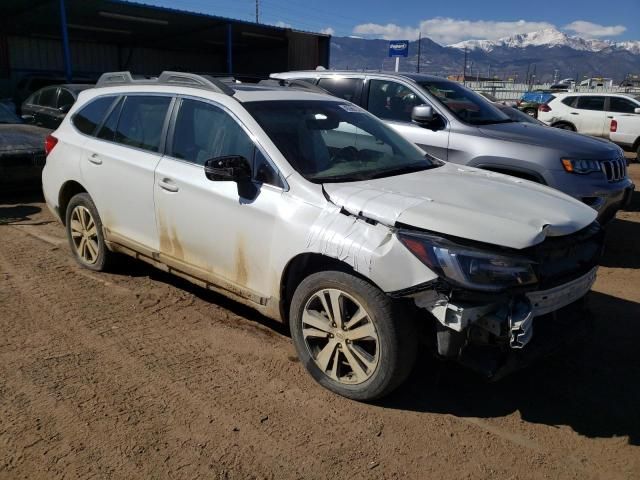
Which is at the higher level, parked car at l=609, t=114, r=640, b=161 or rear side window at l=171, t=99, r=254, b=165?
rear side window at l=171, t=99, r=254, b=165

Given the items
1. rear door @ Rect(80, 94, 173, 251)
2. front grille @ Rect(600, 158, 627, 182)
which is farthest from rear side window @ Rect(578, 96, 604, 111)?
rear door @ Rect(80, 94, 173, 251)

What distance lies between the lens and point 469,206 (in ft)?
9.90

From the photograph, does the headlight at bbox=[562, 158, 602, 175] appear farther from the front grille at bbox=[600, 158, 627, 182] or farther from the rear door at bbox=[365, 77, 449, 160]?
the rear door at bbox=[365, 77, 449, 160]

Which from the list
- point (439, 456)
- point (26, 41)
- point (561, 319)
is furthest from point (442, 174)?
point (26, 41)

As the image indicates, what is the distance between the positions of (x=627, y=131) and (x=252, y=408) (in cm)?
1526

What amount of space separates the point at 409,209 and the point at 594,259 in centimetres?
125

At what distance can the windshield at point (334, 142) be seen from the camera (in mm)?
3547

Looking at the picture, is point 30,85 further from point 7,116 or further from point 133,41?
point 133,41

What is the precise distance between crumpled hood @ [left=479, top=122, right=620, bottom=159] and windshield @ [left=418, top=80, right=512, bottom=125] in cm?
27

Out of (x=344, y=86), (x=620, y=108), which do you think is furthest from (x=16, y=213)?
(x=620, y=108)

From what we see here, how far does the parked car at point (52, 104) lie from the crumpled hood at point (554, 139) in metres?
7.95

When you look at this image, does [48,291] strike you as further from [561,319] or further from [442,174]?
[561,319]

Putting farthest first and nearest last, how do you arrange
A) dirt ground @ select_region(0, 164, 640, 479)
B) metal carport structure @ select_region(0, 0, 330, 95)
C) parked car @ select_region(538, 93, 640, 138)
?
metal carport structure @ select_region(0, 0, 330, 95) → parked car @ select_region(538, 93, 640, 138) → dirt ground @ select_region(0, 164, 640, 479)

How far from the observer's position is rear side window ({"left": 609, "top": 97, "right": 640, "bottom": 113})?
15.2m
